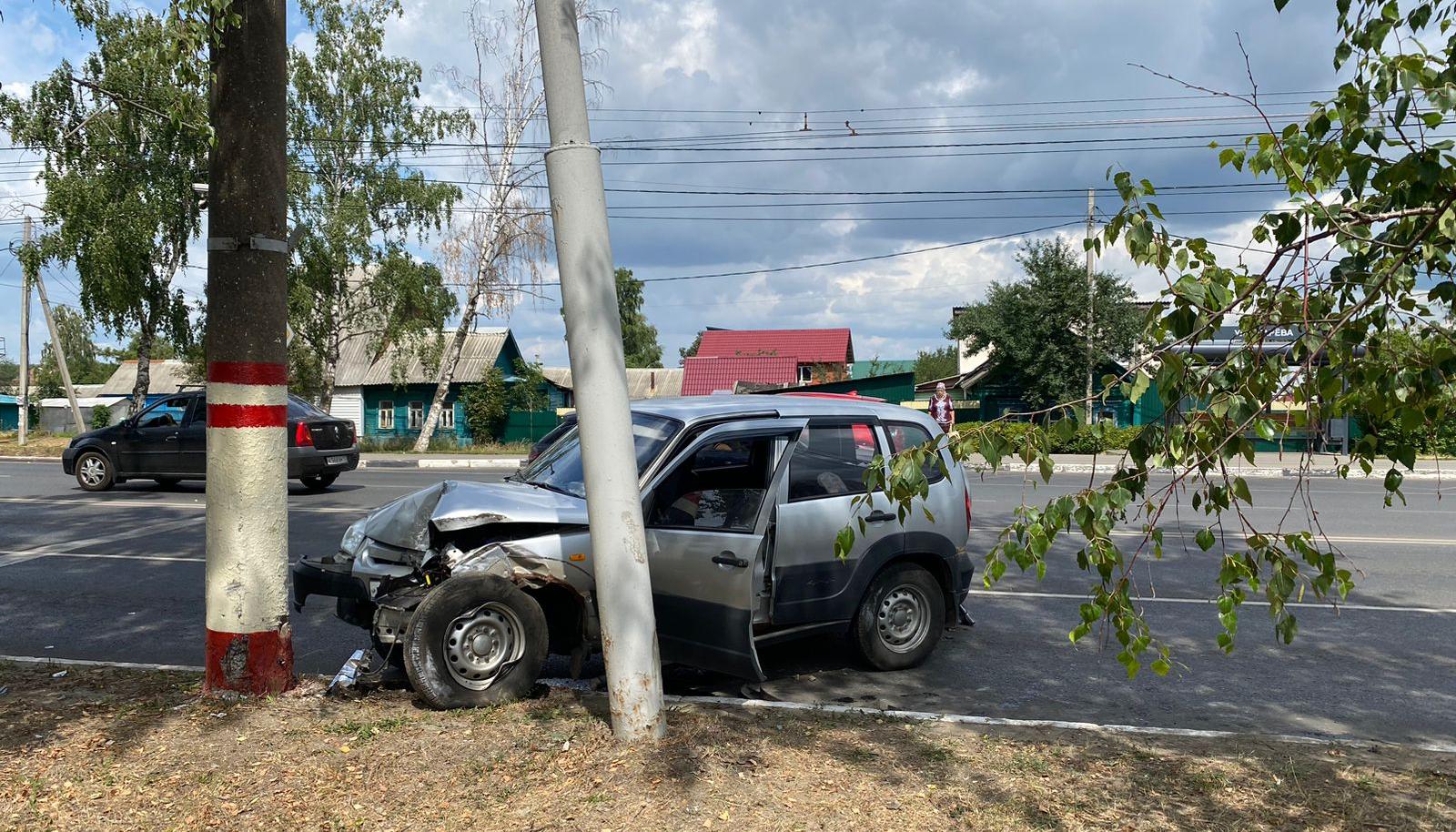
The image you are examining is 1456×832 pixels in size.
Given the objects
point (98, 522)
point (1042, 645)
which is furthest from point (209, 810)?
point (98, 522)

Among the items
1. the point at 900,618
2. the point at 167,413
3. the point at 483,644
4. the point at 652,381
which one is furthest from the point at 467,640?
the point at 652,381

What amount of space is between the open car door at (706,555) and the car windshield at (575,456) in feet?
0.65

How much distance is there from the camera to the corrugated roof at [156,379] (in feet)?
188

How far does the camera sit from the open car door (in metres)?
5.19

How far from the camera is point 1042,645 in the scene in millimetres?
6992

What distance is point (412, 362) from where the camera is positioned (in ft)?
146

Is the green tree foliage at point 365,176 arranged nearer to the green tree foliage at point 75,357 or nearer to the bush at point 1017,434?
the bush at point 1017,434

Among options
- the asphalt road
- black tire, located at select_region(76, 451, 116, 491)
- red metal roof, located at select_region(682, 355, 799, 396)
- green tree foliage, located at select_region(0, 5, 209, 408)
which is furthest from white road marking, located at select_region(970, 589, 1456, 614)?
red metal roof, located at select_region(682, 355, 799, 396)

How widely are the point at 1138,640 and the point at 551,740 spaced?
2559mm

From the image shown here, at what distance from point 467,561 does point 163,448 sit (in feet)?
47.2

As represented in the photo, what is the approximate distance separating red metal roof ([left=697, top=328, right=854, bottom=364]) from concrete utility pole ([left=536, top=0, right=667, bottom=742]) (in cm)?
4872

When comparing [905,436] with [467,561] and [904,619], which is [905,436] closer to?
[904,619]

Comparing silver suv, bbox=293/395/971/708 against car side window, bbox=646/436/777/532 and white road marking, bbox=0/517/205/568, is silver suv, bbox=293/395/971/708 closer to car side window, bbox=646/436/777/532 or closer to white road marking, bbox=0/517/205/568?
car side window, bbox=646/436/777/532

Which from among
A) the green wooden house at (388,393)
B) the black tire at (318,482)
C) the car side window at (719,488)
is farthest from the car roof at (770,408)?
the green wooden house at (388,393)
